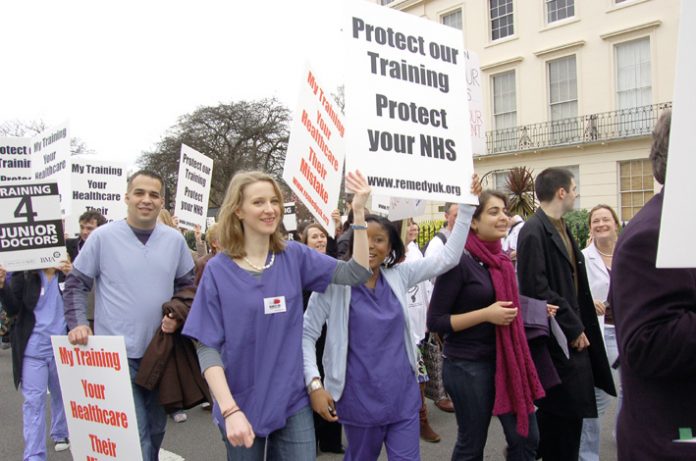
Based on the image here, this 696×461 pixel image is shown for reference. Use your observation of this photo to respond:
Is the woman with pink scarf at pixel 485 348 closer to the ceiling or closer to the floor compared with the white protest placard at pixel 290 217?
closer to the floor

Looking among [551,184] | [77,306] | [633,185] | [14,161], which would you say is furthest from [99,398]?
[633,185]

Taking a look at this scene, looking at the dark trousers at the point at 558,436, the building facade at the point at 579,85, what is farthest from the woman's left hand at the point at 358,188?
the building facade at the point at 579,85

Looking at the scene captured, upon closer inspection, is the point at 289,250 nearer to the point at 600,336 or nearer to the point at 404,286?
the point at 404,286

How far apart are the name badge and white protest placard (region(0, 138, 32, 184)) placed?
5.11 meters

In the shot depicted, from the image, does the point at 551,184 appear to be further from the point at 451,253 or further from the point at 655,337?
the point at 655,337

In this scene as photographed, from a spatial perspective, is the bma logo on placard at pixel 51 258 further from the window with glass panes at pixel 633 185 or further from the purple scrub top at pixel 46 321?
the window with glass panes at pixel 633 185

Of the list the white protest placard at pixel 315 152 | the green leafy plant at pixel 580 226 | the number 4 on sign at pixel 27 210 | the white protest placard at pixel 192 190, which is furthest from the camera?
the green leafy plant at pixel 580 226

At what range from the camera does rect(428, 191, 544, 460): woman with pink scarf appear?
344 cm

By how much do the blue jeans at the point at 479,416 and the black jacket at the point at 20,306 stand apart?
3460 mm

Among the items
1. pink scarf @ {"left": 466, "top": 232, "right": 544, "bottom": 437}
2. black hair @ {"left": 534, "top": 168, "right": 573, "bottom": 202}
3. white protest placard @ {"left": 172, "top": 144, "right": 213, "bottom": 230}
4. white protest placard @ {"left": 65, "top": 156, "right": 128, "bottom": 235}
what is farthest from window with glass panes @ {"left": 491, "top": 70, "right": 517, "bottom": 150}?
pink scarf @ {"left": 466, "top": 232, "right": 544, "bottom": 437}

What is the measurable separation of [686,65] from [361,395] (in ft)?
7.20

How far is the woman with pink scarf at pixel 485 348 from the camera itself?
11.3 ft

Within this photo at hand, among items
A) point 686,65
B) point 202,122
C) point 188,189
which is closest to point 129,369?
point 686,65

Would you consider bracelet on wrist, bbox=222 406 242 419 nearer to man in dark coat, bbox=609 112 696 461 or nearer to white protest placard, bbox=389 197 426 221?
man in dark coat, bbox=609 112 696 461
